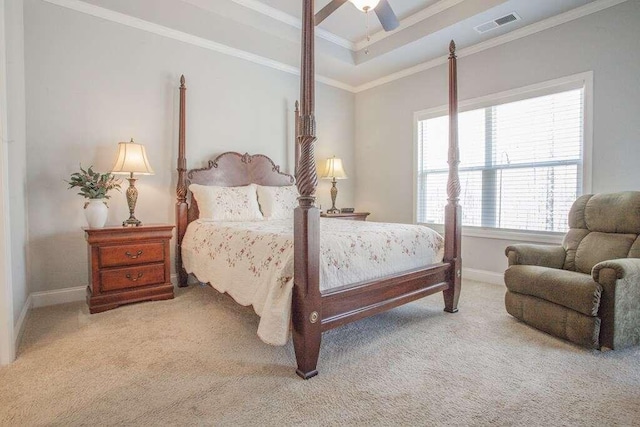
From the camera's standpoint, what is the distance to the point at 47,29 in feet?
9.53

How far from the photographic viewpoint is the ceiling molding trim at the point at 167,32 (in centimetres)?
305

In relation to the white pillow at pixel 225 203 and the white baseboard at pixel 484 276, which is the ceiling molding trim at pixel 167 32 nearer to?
the white pillow at pixel 225 203

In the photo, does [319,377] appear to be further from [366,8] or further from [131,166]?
[366,8]

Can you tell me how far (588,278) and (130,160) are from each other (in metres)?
3.75

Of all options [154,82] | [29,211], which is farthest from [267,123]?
[29,211]

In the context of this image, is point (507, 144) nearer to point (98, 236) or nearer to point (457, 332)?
point (457, 332)

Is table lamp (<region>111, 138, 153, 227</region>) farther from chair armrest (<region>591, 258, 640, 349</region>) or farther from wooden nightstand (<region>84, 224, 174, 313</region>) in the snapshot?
chair armrest (<region>591, 258, 640, 349</region>)

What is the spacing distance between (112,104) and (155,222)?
1.25 meters

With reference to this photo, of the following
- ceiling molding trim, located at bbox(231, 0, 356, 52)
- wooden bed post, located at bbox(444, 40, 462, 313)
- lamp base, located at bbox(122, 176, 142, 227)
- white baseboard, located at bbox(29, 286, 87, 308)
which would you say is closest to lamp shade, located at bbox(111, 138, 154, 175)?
lamp base, located at bbox(122, 176, 142, 227)

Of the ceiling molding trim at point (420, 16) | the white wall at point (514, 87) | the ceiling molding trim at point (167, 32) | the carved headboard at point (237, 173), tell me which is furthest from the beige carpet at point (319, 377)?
the ceiling molding trim at point (420, 16)

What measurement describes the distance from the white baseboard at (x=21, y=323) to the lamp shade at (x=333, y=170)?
345 cm

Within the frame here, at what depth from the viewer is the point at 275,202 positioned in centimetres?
385

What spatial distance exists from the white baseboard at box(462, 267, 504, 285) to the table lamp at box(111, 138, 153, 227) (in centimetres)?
369

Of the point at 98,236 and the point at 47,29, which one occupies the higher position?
the point at 47,29
